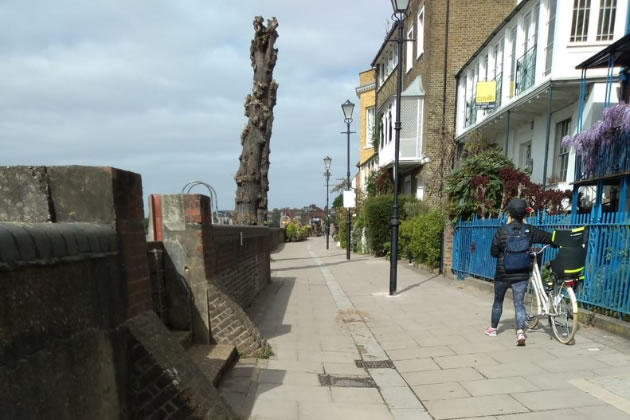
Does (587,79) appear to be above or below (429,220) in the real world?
above

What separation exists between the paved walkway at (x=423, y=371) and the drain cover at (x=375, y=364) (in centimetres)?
3

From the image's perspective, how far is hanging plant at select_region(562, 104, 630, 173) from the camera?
6.08 metres

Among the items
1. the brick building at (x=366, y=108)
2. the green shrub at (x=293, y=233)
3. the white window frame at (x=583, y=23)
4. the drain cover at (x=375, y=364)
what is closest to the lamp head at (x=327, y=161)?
the brick building at (x=366, y=108)

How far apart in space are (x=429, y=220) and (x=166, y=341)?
31.8ft

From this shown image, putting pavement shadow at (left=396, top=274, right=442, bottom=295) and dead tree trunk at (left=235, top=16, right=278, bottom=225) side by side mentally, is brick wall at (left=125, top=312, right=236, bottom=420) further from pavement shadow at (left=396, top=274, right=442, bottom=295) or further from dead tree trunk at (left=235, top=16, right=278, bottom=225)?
dead tree trunk at (left=235, top=16, right=278, bottom=225)

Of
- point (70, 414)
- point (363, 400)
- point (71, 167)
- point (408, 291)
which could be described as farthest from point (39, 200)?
point (408, 291)

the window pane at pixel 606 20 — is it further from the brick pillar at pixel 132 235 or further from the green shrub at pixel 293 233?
the green shrub at pixel 293 233

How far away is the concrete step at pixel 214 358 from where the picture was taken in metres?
3.32

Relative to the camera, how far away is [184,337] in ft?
12.3

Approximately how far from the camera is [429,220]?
1116 cm

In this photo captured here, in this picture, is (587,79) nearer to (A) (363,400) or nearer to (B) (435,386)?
(B) (435,386)

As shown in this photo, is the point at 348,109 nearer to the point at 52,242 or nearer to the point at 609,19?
the point at 609,19

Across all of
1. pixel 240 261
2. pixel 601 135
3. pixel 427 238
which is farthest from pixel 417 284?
pixel 240 261

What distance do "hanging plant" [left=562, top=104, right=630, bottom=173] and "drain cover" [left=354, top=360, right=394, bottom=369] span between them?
17.4 feet
